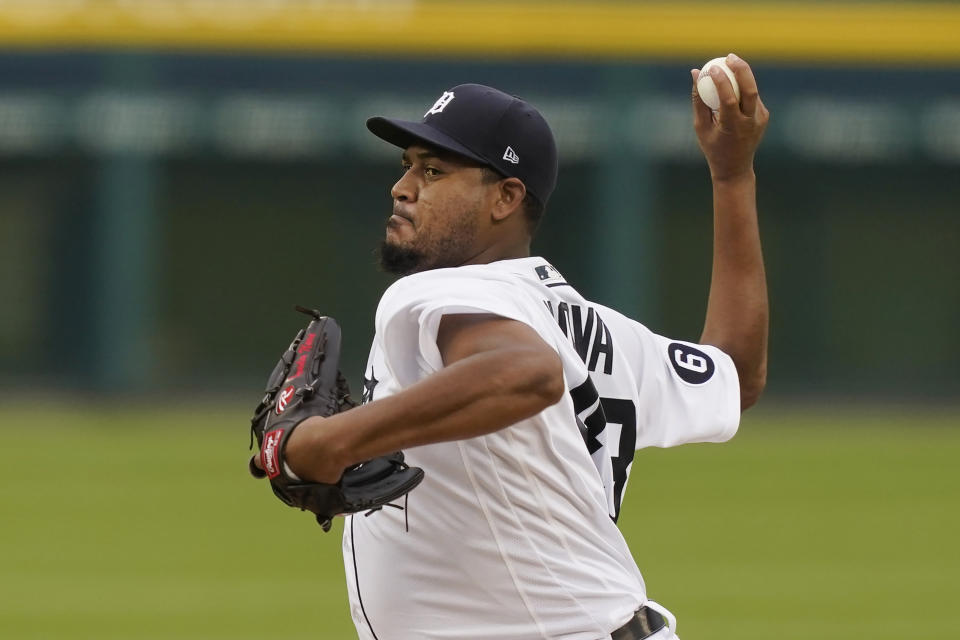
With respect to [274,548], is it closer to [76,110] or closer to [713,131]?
[713,131]

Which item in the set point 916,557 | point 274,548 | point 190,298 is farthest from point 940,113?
point 274,548

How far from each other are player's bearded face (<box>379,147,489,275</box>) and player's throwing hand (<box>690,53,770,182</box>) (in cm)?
63

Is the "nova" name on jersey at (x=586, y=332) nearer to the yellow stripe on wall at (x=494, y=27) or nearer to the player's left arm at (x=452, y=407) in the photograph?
the player's left arm at (x=452, y=407)

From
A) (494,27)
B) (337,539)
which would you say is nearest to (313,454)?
(337,539)

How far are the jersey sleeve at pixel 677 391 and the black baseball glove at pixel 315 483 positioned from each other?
2.32ft

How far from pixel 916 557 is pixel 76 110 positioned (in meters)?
14.0

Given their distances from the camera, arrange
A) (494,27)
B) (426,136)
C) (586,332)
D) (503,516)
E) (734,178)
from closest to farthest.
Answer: (503,516) < (426,136) < (586,332) < (734,178) < (494,27)

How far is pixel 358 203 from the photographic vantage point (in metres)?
22.4

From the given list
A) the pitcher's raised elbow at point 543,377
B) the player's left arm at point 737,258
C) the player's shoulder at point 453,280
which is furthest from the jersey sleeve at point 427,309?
the player's left arm at point 737,258

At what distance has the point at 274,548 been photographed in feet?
35.5

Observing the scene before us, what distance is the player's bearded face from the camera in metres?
3.19

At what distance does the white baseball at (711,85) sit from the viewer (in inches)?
139

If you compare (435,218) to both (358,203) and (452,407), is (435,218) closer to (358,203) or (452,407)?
(452,407)

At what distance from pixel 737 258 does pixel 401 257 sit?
0.99 metres
